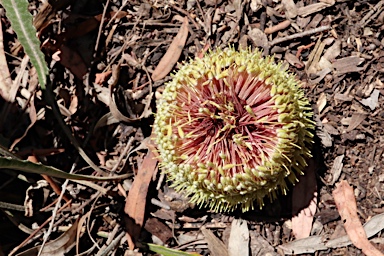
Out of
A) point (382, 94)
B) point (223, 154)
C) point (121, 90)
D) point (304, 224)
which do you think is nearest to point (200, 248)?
point (304, 224)

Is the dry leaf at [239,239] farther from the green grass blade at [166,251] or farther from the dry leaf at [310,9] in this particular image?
the dry leaf at [310,9]

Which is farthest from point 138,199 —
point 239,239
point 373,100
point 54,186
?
point 373,100

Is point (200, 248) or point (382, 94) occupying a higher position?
point (382, 94)

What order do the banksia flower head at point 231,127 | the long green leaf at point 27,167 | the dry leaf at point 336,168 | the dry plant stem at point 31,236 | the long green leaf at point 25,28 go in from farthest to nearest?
the dry plant stem at point 31,236 → the dry leaf at point 336,168 → the long green leaf at point 25,28 → the banksia flower head at point 231,127 → the long green leaf at point 27,167

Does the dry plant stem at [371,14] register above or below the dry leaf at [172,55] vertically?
above

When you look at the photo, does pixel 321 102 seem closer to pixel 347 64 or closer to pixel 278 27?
pixel 347 64

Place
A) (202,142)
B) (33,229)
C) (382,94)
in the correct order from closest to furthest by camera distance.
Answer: (202,142), (382,94), (33,229)

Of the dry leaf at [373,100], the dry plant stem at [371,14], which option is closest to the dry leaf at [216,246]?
the dry leaf at [373,100]

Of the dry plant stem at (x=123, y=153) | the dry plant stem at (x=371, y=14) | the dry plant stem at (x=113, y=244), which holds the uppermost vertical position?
the dry plant stem at (x=371, y=14)

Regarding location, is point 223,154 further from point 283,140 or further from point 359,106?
point 359,106
